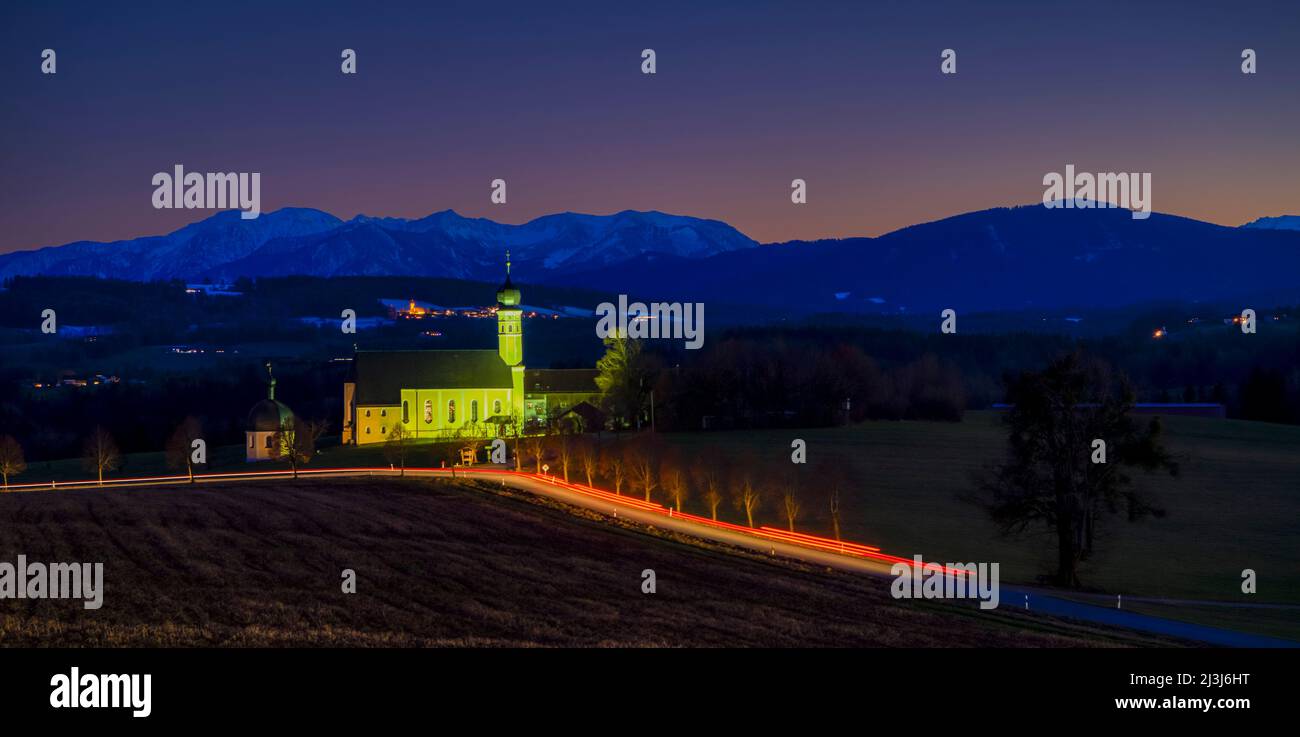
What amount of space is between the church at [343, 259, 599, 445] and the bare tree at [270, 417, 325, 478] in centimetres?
1345

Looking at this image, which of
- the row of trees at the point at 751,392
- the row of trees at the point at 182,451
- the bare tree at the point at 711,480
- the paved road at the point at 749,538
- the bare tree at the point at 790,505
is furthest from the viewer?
the row of trees at the point at 751,392

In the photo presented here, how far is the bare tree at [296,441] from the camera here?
303ft

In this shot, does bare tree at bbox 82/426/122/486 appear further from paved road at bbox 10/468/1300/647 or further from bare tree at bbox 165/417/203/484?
bare tree at bbox 165/417/203/484

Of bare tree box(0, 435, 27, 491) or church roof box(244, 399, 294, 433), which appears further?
church roof box(244, 399, 294, 433)

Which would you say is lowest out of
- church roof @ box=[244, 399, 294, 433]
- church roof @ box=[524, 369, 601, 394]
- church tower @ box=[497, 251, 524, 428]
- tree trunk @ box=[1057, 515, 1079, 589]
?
tree trunk @ box=[1057, 515, 1079, 589]

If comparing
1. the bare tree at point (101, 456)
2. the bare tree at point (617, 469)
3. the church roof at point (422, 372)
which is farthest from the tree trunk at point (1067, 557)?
the church roof at point (422, 372)

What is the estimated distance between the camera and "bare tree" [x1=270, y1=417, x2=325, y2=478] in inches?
3637

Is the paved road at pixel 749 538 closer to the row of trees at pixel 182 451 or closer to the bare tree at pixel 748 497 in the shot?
the bare tree at pixel 748 497

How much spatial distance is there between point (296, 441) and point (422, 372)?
29.7 m

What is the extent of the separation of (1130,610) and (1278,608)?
679 centimetres

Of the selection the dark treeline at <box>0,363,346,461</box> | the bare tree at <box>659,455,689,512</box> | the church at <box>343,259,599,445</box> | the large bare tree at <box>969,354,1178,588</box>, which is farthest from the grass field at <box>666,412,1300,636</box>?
Result: the dark treeline at <box>0,363,346,461</box>

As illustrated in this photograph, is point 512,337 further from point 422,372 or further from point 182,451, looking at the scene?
point 182,451

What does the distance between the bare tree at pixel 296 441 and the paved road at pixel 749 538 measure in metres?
3.04

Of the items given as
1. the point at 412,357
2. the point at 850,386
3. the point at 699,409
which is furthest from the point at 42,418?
the point at 850,386
